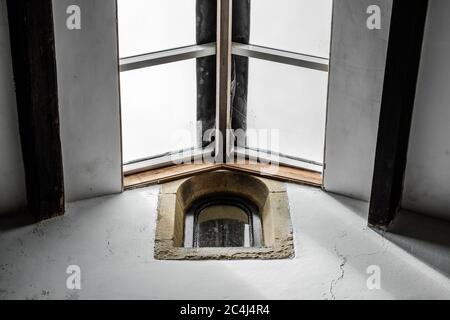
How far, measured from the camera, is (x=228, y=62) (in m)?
5.55

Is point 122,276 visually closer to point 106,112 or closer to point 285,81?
point 106,112

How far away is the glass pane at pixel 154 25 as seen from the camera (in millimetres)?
5227

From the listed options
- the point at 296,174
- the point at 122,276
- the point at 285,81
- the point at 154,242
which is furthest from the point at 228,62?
the point at 122,276

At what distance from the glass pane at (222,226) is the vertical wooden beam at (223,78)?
37 cm

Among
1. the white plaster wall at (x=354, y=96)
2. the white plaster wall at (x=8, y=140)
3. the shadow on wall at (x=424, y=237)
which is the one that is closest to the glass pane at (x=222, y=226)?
the white plaster wall at (x=354, y=96)

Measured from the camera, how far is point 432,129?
192 inches

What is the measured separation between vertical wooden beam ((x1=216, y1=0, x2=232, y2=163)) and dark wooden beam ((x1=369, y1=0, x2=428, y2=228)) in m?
1.26

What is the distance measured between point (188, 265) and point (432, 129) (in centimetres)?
170

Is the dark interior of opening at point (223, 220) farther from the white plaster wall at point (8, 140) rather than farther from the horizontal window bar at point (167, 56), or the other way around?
the white plaster wall at point (8, 140)

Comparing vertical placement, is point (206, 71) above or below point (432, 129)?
above

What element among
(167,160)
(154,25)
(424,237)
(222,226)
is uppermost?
(154,25)

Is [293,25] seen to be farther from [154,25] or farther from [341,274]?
[341,274]

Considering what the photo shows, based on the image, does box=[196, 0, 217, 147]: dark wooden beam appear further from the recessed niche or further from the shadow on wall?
the shadow on wall

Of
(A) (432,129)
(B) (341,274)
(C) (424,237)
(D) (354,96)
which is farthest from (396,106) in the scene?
(B) (341,274)
